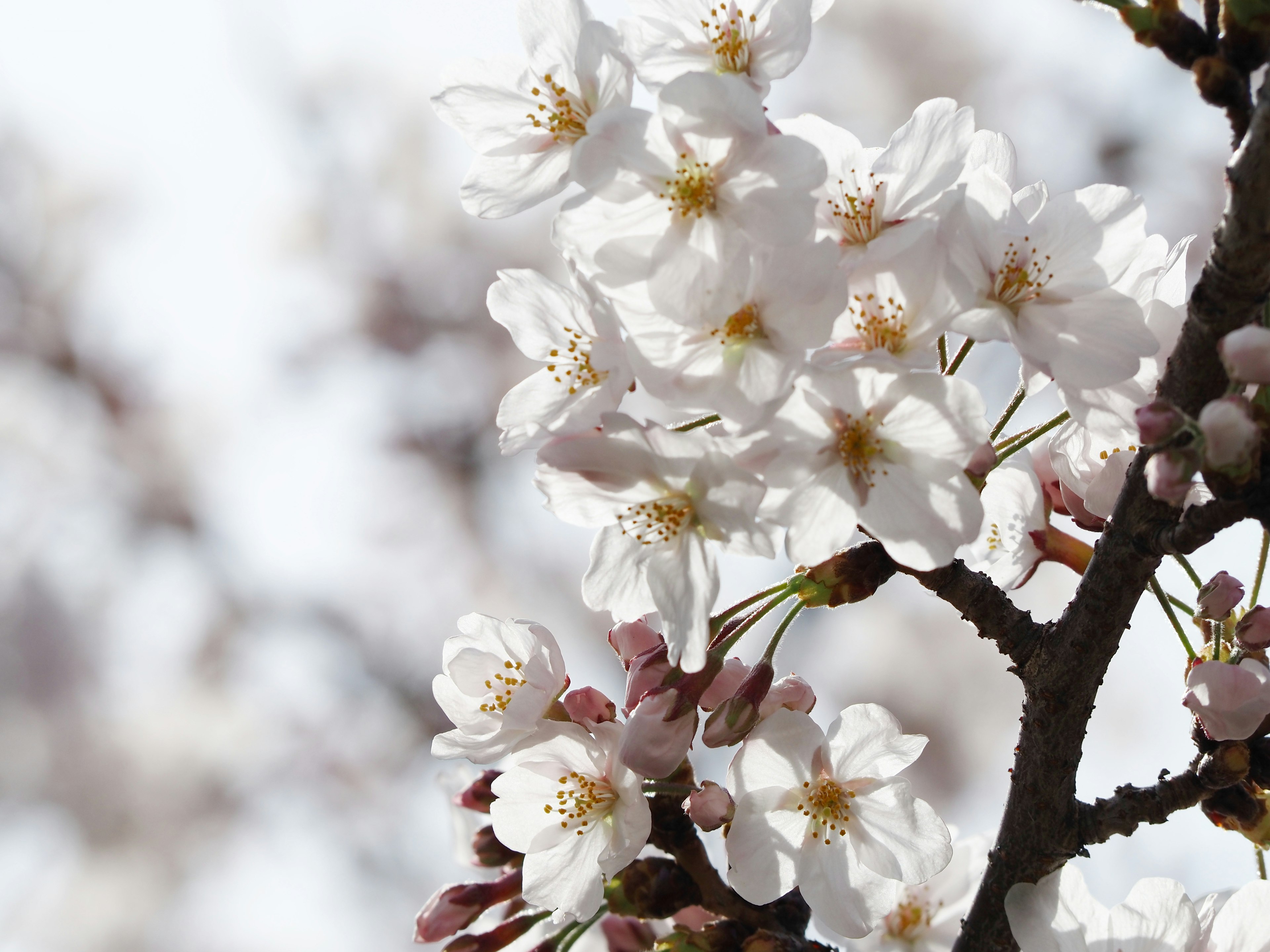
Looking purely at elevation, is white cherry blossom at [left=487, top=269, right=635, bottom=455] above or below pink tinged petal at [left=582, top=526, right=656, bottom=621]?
above

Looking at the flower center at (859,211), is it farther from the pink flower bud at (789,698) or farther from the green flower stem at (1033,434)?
the pink flower bud at (789,698)

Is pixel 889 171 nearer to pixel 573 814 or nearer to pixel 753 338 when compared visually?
pixel 753 338

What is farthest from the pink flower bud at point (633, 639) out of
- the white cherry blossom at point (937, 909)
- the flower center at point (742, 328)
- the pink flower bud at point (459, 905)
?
the white cherry blossom at point (937, 909)

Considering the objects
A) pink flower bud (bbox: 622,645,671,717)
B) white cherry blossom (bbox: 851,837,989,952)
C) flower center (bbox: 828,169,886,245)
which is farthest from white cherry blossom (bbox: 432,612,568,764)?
white cherry blossom (bbox: 851,837,989,952)

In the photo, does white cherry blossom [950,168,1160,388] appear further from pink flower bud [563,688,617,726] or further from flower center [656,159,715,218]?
pink flower bud [563,688,617,726]

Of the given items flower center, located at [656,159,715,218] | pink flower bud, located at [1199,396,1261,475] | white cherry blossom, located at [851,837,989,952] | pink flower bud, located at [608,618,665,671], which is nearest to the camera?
pink flower bud, located at [1199,396,1261,475]

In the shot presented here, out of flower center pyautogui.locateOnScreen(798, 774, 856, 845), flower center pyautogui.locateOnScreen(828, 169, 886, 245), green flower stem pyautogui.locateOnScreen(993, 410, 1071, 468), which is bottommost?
flower center pyautogui.locateOnScreen(798, 774, 856, 845)
